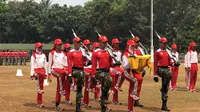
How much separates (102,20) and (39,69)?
61769mm

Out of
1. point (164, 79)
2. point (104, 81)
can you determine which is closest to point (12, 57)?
point (164, 79)

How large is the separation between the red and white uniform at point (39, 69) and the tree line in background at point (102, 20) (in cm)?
5023

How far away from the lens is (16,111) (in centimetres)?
1366

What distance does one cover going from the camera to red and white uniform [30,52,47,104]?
48.1ft

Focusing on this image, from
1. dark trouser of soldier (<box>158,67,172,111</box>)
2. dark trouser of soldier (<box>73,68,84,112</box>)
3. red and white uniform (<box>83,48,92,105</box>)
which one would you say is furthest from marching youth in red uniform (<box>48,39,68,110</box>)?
dark trouser of soldier (<box>158,67,172,111</box>)

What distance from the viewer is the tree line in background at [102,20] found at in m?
67.9

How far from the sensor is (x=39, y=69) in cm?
1476

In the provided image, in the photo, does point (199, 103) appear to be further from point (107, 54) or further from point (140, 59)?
point (107, 54)

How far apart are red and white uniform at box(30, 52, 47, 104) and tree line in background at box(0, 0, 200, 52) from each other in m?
50.2

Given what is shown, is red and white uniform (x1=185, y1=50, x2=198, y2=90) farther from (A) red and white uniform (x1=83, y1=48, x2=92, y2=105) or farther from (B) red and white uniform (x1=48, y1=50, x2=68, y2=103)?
(B) red and white uniform (x1=48, y1=50, x2=68, y2=103)

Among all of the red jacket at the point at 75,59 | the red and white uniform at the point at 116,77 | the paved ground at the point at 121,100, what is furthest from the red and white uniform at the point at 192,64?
the red jacket at the point at 75,59

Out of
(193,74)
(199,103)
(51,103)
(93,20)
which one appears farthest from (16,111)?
(93,20)

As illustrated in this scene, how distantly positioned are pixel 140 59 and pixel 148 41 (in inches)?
2241

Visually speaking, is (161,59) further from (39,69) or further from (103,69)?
(39,69)
